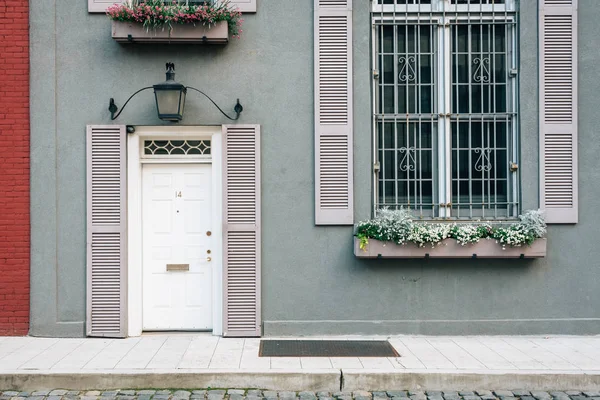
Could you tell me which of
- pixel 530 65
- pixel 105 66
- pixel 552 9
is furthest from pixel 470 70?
pixel 105 66

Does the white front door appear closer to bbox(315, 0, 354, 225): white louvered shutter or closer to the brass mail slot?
the brass mail slot

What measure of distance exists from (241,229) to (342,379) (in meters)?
2.36

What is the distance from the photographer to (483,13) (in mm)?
7855

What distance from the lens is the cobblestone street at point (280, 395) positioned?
19.5 feet

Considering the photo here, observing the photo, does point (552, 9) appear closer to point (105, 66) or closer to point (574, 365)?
point (574, 365)

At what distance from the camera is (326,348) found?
23.3 ft

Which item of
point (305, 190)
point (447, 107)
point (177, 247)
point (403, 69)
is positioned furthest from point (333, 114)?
point (177, 247)

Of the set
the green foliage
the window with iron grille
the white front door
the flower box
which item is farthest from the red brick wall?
the window with iron grille

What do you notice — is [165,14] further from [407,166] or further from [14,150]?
[407,166]

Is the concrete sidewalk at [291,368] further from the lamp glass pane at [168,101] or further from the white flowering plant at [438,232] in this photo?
the lamp glass pane at [168,101]

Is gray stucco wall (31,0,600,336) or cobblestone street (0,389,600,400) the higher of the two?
gray stucco wall (31,0,600,336)

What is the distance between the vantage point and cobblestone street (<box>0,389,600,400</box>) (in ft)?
19.5

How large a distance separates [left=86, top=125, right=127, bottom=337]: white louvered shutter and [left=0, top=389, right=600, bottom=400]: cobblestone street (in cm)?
155

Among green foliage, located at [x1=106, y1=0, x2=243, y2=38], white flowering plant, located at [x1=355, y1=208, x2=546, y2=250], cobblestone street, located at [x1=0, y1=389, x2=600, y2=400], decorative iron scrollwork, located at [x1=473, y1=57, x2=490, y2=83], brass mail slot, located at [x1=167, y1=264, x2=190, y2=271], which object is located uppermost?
green foliage, located at [x1=106, y1=0, x2=243, y2=38]
